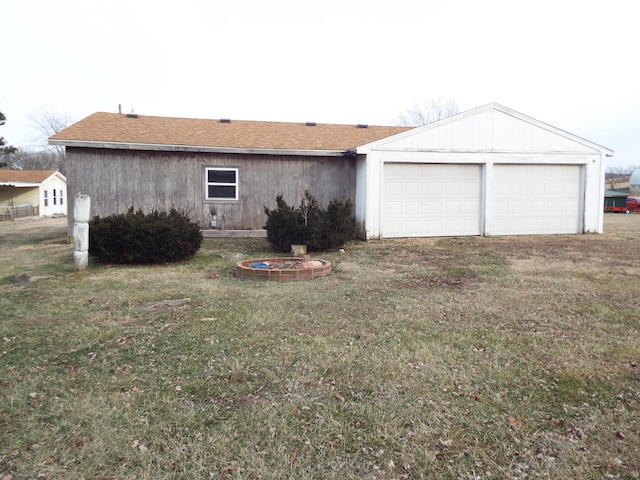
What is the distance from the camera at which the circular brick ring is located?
7.14 meters

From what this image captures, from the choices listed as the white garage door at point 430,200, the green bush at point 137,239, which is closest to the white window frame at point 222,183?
the green bush at point 137,239

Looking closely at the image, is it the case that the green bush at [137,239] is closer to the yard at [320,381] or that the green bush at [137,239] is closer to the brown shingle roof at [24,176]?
the yard at [320,381]

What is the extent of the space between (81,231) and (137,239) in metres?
0.96

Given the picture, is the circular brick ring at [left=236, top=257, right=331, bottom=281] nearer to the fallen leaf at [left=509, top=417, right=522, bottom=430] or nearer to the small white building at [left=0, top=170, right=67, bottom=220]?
the fallen leaf at [left=509, top=417, right=522, bottom=430]

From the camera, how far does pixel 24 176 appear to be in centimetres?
2766

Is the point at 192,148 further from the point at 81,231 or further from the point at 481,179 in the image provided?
the point at 481,179

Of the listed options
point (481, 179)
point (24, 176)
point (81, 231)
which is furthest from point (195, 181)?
point (24, 176)

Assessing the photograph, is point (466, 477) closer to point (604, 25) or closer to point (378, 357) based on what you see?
point (378, 357)

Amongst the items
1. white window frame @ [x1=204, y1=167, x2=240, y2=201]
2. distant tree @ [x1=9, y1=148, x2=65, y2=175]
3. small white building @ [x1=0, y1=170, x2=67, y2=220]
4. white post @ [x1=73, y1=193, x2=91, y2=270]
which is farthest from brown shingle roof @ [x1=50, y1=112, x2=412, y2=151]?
distant tree @ [x1=9, y1=148, x2=65, y2=175]

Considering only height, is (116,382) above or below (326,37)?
below

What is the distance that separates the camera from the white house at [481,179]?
491 inches

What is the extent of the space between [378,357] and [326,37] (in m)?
13.1

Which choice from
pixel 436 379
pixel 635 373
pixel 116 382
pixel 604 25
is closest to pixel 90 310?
pixel 116 382

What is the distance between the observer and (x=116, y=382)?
3355mm
